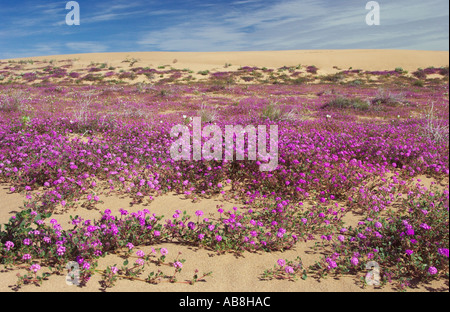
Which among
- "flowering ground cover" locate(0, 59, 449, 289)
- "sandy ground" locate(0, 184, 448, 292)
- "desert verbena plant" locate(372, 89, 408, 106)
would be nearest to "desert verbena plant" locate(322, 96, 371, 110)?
"desert verbena plant" locate(372, 89, 408, 106)

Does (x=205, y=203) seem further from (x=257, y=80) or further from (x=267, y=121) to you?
(x=257, y=80)

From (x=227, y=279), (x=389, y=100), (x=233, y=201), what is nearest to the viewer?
(x=227, y=279)

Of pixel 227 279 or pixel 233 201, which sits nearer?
pixel 227 279

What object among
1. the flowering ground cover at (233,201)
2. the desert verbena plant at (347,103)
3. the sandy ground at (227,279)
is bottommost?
the sandy ground at (227,279)

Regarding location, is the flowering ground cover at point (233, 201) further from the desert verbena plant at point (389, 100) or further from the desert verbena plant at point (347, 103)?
the desert verbena plant at point (389, 100)

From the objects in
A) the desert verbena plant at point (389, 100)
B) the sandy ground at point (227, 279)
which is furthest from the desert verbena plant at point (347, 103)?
the sandy ground at point (227, 279)

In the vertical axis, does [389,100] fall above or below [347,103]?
above

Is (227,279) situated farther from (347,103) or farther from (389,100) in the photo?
(389,100)

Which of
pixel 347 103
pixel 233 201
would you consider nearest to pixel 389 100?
pixel 347 103

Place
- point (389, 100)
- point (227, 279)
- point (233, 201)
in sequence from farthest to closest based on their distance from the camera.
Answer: point (389, 100)
point (233, 201)
point (227, 279)

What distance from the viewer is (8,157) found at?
6.61 m

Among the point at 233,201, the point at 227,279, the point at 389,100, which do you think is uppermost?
the point at 389,100

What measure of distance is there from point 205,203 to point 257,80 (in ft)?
107

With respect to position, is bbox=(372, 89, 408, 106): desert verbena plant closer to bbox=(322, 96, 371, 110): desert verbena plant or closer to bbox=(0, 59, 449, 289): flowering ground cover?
bbox=(322, 96, 371, 110): desert verbena plant
